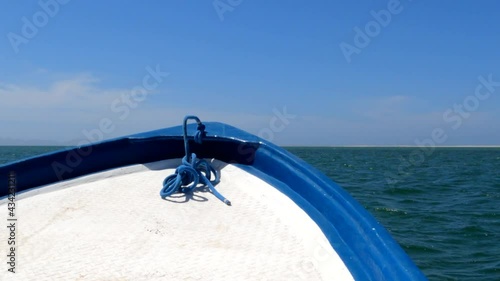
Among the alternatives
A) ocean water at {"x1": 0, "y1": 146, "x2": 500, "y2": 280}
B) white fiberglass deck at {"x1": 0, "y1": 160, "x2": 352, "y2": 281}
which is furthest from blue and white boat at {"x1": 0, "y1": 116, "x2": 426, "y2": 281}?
ocean water at {"x1": 0, "y1": 146, "x2": 500, "y2": 280}

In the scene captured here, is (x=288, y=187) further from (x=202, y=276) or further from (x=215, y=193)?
(x=202, y=276)

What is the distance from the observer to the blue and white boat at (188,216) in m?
1.92

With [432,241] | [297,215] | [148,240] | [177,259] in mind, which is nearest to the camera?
[177,259]

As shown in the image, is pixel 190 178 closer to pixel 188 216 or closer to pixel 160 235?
pixel 188 216

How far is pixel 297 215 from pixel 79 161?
152 cm

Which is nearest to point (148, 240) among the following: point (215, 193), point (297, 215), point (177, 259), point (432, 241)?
point (177, 259)

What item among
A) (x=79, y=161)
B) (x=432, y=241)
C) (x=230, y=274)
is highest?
(x=79, y=161)

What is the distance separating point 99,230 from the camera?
227 cm

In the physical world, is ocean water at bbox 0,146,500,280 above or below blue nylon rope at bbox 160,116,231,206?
below

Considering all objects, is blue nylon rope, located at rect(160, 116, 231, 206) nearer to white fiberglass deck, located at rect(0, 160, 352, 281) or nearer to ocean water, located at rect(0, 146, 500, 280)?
white fiberglass deck, located at rect(0, 160, 352, 281)

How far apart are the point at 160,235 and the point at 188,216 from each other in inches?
9.4

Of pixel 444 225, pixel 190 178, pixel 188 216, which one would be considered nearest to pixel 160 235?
pixel 188 216

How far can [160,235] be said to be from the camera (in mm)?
2223

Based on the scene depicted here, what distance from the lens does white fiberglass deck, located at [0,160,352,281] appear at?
1.91 m
